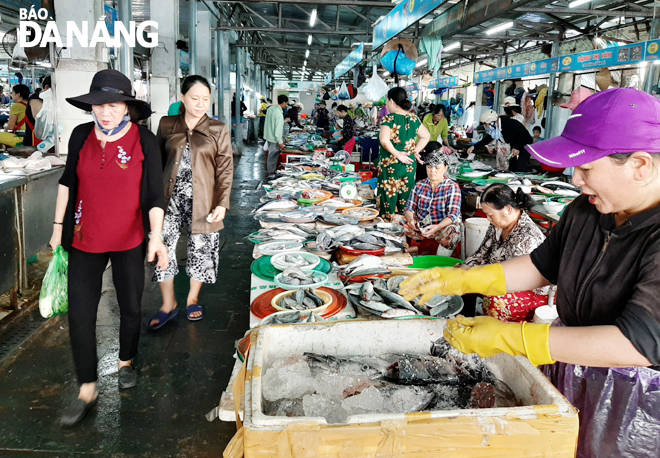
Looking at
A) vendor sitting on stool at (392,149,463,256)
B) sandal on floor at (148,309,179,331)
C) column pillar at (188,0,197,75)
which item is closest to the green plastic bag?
sandal on floor at (148,309,179,331)

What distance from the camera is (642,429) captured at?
1.49 meters

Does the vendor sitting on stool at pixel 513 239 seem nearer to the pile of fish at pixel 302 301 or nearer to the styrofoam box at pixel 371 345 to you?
the pile of fish at pixel 302 301

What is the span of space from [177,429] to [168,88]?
339 inches

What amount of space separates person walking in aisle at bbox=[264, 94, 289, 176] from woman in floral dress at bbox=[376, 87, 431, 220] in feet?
17.2

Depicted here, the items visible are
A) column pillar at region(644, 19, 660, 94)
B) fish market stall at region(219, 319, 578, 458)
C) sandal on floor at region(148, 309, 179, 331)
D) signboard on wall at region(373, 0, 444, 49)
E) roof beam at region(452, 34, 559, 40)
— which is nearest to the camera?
fish market stall at region(219, 319, 578, 458)

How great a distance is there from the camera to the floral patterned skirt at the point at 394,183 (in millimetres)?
5504

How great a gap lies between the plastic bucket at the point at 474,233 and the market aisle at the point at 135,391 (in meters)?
2.01

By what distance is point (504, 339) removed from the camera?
4.28 feet

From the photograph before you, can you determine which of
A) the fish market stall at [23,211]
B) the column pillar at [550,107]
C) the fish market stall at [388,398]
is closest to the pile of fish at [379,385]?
the fish market stall at [388,398]

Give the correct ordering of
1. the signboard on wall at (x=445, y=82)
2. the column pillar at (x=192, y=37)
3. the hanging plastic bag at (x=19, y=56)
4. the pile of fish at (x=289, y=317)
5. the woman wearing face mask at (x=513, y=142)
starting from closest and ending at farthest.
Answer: the pile of fish at (x=289, y=317) → the hanging plastic bag at (x=19, y=56) → the woman wearing face mask at (x=513, y=142) → the column pillar at (x=192, y=37) → the signboard on wall at (x=445, y=82)

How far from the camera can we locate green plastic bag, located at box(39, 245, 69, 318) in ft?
8.52

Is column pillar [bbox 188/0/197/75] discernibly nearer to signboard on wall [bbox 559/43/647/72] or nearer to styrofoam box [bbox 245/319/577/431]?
signboard on wall [bbox 559/43/647/72]

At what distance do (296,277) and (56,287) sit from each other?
1277 millimetres

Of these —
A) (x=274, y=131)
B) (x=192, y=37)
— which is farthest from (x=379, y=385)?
(x=192, y=37)
